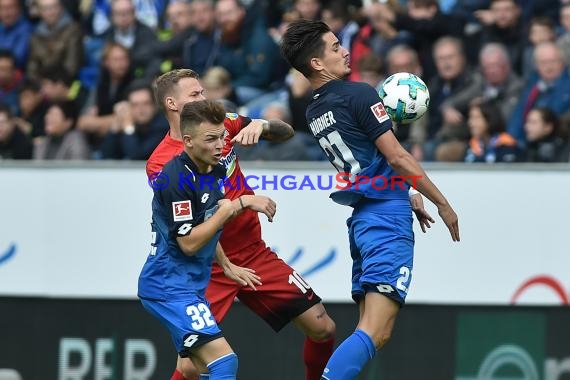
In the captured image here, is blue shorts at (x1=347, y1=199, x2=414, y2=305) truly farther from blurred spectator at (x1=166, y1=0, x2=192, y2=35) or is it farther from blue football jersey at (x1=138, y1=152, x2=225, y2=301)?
blurred spectator at (x1=166, y1=0, x2=192, y2=35)

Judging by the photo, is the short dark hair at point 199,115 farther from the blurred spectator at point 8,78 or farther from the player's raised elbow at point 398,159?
the blurred spectator at point 8,78

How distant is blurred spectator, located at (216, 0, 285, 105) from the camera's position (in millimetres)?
10969

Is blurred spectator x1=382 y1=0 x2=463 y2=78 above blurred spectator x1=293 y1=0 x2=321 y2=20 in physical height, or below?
below

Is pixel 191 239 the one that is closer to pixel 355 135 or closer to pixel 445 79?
pixel 355 135

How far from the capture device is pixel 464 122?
9.79 metres

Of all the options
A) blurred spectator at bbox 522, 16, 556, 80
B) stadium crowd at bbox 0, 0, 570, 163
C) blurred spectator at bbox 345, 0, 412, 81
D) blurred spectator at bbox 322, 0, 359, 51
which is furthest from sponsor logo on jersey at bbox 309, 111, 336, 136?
blurred spectator at bbox 322, 0, 359, 51

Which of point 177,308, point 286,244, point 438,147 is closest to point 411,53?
point 438,147

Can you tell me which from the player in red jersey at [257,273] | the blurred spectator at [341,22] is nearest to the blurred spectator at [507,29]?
the blurred spectator at [341,22]

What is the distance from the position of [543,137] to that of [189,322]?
3.97 meters

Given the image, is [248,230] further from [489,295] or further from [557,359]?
[557,359]

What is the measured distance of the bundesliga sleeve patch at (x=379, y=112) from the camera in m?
6.75

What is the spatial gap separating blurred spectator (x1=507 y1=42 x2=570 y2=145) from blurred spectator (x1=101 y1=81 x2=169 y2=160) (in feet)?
9.76

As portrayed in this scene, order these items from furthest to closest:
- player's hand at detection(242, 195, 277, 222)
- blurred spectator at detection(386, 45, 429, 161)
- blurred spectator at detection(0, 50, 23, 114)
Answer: blurred spectator at detection(0, 50, 23, 114)
blurred spectator at detection(386, 45, 429, 161)
player's hand at detection(242, 195, 277, 222)

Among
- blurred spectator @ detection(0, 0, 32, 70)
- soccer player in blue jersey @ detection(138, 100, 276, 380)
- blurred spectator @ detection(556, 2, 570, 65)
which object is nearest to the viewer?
soccer player in blue jersey @ detection(138, 100, 276, 380)
